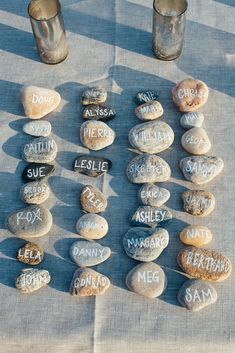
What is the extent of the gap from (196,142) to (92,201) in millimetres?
206

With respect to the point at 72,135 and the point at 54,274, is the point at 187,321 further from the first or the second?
the point at 72,135

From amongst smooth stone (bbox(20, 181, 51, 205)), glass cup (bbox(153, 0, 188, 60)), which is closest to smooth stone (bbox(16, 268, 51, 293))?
smooth stone (bbox(20, 181, 51, 205))

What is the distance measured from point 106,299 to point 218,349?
19 centimetres

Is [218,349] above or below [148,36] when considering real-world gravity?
below

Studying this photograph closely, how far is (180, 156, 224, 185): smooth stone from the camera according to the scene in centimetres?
77

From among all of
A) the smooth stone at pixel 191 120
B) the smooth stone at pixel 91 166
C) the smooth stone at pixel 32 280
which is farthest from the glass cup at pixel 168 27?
the smooth stone at pixel 32 280

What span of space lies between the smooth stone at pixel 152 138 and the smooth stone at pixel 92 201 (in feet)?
0.36

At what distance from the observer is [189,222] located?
29.8 inches

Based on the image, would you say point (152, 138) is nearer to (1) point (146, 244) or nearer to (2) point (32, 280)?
(1) point (146, 244)

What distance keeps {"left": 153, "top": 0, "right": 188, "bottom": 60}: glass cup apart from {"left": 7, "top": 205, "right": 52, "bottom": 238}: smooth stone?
1.24ft

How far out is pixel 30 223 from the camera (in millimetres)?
748

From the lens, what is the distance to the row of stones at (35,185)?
72 centimetres

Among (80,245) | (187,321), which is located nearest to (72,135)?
(80,245)

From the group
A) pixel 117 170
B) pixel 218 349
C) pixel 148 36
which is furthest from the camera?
pixel 148 36
